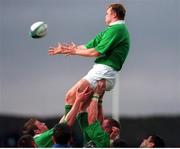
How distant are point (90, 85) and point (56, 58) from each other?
34 cm

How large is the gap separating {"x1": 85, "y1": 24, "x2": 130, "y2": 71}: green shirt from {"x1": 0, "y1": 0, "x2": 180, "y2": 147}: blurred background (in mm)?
80

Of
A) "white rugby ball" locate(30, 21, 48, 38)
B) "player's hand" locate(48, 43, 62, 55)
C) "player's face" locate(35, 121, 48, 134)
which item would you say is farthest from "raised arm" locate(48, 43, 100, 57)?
"player's face" locate(35, 121, 48, 134)

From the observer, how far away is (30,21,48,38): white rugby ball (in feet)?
18.8

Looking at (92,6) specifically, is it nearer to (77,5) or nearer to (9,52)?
(77,5)

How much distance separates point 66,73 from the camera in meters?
5.75

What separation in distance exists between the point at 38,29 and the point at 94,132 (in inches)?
35.4

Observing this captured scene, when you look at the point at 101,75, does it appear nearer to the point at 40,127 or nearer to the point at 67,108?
the point at 67,108

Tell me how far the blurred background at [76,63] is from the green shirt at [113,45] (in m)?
0.08

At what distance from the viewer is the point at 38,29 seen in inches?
226

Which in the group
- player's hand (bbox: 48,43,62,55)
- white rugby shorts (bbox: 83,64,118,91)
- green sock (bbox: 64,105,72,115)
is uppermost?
player's hand (bbox: 48,43,62,55)

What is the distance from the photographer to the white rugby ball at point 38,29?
5738 millimetres

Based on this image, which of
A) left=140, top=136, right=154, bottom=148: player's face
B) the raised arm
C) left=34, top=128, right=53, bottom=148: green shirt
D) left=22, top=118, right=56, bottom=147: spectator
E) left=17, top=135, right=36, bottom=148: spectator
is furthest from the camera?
left=34, top=128, right=53, bottom=148: green shirt

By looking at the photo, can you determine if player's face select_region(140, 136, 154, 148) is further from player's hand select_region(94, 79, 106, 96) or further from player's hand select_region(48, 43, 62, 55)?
player's hand select_region(48, 43, 62, 55)

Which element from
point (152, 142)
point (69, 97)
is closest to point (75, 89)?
point (69, 97)
